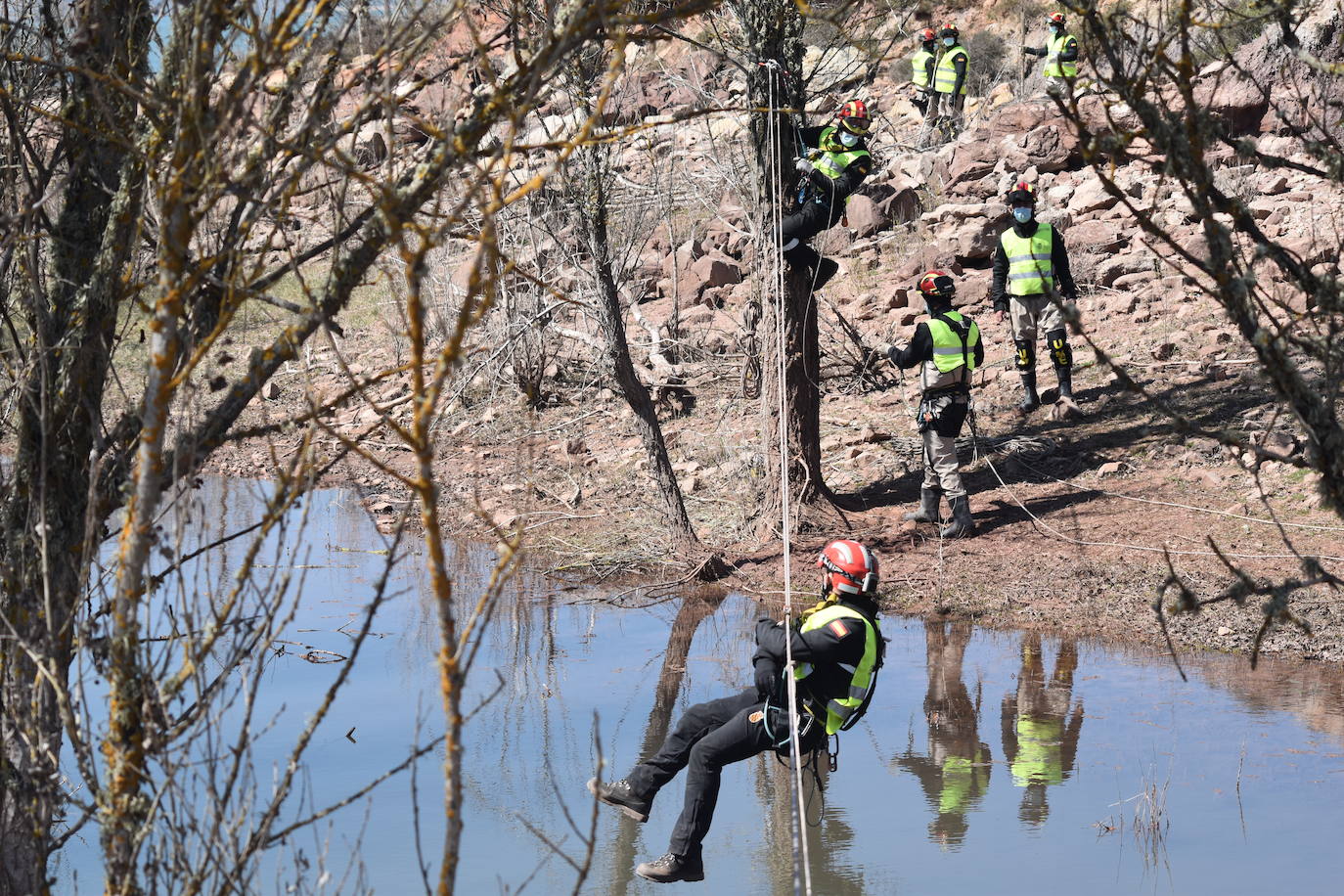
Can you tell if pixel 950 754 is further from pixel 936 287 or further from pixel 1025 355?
pixel 1025 355

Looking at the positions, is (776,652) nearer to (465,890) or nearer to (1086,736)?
(465,890)

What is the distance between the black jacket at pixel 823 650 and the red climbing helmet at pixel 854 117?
4.66m

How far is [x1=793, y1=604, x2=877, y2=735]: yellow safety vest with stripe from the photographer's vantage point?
649 centimetres

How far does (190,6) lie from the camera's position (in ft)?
11.6

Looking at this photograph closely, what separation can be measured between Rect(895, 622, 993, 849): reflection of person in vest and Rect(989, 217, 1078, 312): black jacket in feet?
13.7

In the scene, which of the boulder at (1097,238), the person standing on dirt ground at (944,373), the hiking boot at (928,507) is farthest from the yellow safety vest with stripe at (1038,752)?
the boulder at (1097,238)

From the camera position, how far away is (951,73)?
22.3 metres

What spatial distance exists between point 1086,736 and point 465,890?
367cm

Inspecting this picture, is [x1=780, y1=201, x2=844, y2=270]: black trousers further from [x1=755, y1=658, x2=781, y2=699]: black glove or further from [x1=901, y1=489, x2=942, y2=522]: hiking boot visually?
[x1=755, y1=658, x2=781, y2=699]: black glove

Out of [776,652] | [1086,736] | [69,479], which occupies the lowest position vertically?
[1086,736]

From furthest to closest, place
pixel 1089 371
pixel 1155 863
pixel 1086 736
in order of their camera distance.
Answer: pixel 1089 371 < pixel 1086 736 < pixel 1155 863

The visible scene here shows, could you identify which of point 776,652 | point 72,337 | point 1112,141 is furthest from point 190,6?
point 776,652

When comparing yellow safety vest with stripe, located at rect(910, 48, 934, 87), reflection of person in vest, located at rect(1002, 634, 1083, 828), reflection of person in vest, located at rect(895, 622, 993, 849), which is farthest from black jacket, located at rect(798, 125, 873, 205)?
yellow safety vest with stripe, located at rect(910, 48, 934, 87)

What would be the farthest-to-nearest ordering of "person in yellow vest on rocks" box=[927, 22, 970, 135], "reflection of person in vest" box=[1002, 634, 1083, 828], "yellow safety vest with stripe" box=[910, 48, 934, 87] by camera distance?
"yellow safety vest with stripe" box=[910, 48, 934, 87] < "person in yellow vest on rocks" box=[927, 22, 970, 135] < "reflection of person in vest" box=[1002, 634, 1083, 828]
